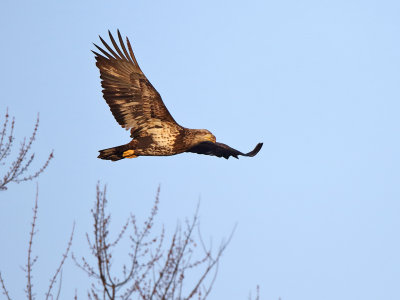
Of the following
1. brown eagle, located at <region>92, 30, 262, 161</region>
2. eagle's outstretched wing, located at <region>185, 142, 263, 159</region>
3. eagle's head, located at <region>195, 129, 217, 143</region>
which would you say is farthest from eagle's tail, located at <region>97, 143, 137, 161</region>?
eagle's outstretched wing, located at <region>185, 142, 263, 159</region>

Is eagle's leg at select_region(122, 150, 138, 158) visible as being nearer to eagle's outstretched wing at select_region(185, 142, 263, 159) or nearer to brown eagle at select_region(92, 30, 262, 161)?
brown eagle at select_region(92, 30, 262, 161)

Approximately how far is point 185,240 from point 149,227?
71 centimetres

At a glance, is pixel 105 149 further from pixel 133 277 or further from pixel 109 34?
pixel 133 277

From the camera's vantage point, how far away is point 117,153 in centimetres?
1101

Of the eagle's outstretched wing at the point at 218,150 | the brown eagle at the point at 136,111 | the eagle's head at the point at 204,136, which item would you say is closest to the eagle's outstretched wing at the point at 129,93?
the brown eagle at the point at 136,111

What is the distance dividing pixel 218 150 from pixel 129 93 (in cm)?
219

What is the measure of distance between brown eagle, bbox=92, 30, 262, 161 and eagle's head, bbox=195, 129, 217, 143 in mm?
56

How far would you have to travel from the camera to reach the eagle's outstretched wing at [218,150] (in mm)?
12032

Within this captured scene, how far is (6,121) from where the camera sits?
28.7 feet

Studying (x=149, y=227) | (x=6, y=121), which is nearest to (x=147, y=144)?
(x=6, y=121)

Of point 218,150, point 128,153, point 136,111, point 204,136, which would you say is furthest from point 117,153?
point 218,150

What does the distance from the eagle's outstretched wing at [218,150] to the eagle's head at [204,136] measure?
0.27m

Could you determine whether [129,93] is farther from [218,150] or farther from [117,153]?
[218,150]

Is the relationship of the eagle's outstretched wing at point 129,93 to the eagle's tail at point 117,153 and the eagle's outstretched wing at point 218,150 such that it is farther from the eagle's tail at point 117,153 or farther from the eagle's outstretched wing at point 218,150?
the eagle's outstretched wing at point 218,150
